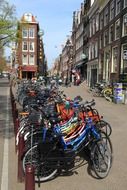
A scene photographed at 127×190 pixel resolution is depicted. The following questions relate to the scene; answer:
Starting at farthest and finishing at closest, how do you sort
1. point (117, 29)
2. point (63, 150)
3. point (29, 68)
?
point (29, 68) < point (117, 29) < point (63, 150)

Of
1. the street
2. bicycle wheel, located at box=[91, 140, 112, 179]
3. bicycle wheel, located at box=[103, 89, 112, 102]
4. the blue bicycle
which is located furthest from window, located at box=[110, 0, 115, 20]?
bicycle wheel, located at box=[91, 140, 112, 179]

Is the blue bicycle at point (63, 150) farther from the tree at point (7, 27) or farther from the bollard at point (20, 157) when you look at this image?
the tree at point (7, 27)

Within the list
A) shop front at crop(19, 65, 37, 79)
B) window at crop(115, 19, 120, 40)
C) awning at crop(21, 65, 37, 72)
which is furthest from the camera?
awning at crop(21, 65, 37, 72)

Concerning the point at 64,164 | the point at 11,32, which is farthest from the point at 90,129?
the point at 11,32

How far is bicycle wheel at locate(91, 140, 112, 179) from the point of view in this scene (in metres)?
6.13

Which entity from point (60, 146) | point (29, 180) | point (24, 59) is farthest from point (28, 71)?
point (29, 180)

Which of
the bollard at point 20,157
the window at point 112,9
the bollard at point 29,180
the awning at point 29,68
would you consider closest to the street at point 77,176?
the bollard at point 20,157

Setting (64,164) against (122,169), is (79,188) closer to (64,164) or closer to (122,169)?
(64,164)

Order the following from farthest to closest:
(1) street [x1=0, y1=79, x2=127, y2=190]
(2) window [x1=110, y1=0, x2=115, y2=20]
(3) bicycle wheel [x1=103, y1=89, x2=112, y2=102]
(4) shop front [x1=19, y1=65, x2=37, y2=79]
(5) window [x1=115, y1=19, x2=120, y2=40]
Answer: (4) shop front [x1=19, y1=65, x2=37, y2=79], (2) window [x1=110, y1=0, x2=115, y2=20], (5) window [x1=115, y1=19, x2=120, y2=40], (3) bicycle wheel [x1=103, y1=89, x2=112, y2=102], (1) street [x1=0, y1=79, x2=127, y2=190]

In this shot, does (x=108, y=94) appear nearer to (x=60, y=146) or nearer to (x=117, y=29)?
(x=117, y=29)

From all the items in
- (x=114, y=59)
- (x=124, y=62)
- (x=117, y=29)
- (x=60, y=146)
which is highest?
(x=117, y=29)

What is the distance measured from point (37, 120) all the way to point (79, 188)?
5.43 ft

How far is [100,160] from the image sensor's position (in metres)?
6.16

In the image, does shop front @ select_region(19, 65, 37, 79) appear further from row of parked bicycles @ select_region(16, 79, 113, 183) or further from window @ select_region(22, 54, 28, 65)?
row of parked bicycles @ select_region(16, 79, 113, 183)
